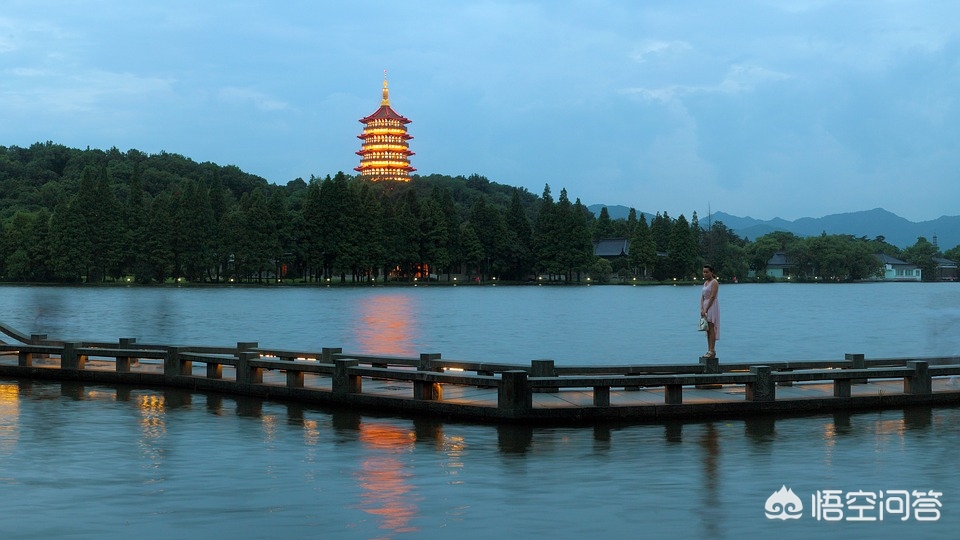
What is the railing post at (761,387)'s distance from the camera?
17734 mm

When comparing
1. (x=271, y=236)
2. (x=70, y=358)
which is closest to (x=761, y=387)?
(x=70, y=358)

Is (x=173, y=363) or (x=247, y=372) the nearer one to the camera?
(x=247, y=372)

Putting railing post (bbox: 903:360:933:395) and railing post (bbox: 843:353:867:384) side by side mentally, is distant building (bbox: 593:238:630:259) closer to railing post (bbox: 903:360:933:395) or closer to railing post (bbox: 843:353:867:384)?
railing post (bbox: 843:353:867:384)

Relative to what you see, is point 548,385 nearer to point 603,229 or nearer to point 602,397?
point 602,397

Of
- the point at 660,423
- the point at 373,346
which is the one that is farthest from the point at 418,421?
the point at 373,346

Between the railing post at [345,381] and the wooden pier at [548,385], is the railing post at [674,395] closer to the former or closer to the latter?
the wooden pier at [548,385]

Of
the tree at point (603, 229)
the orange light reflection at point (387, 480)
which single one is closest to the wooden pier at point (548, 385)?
the orange light reflection at point (387, 480)

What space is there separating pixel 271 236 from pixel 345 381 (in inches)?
4180

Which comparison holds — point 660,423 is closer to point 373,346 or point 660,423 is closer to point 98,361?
point 98,361

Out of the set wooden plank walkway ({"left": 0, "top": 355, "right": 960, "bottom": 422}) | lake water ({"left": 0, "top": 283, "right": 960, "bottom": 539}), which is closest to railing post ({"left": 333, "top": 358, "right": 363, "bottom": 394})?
wooden plank walkway ({"left": 0, "top": 355, "right": 960, "bottom": 422})

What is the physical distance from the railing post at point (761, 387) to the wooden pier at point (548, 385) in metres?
0.02

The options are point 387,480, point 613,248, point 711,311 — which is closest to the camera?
point 387,480

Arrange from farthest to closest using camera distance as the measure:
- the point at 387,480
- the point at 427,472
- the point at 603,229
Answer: the point at 603,229
the point at 427,472
the point at 387,480

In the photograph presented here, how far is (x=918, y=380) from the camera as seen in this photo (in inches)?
753
